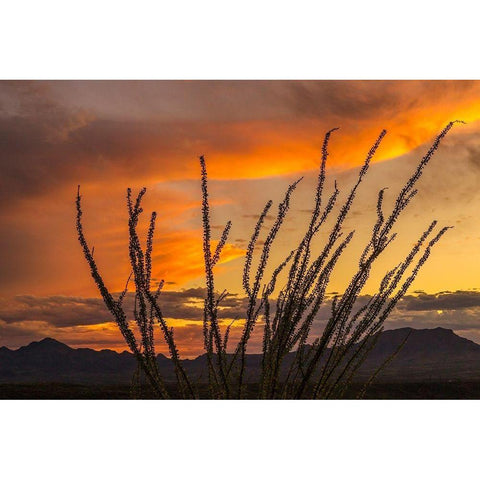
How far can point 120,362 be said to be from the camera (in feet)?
9.85

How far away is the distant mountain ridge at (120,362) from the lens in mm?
3029

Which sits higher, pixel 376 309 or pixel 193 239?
pixel 193 239

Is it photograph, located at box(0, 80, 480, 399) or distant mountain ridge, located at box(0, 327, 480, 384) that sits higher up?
photograph, located at box(0, 80, 480, 399)

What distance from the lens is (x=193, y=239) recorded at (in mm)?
3102

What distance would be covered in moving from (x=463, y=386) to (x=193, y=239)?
133 cm

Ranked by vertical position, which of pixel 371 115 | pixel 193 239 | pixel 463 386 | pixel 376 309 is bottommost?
pixel 463 386

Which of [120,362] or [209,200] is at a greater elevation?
[209,200]

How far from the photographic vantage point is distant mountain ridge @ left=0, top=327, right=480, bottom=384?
303 cm

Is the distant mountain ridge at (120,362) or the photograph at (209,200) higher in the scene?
the photograph at (209,200)
